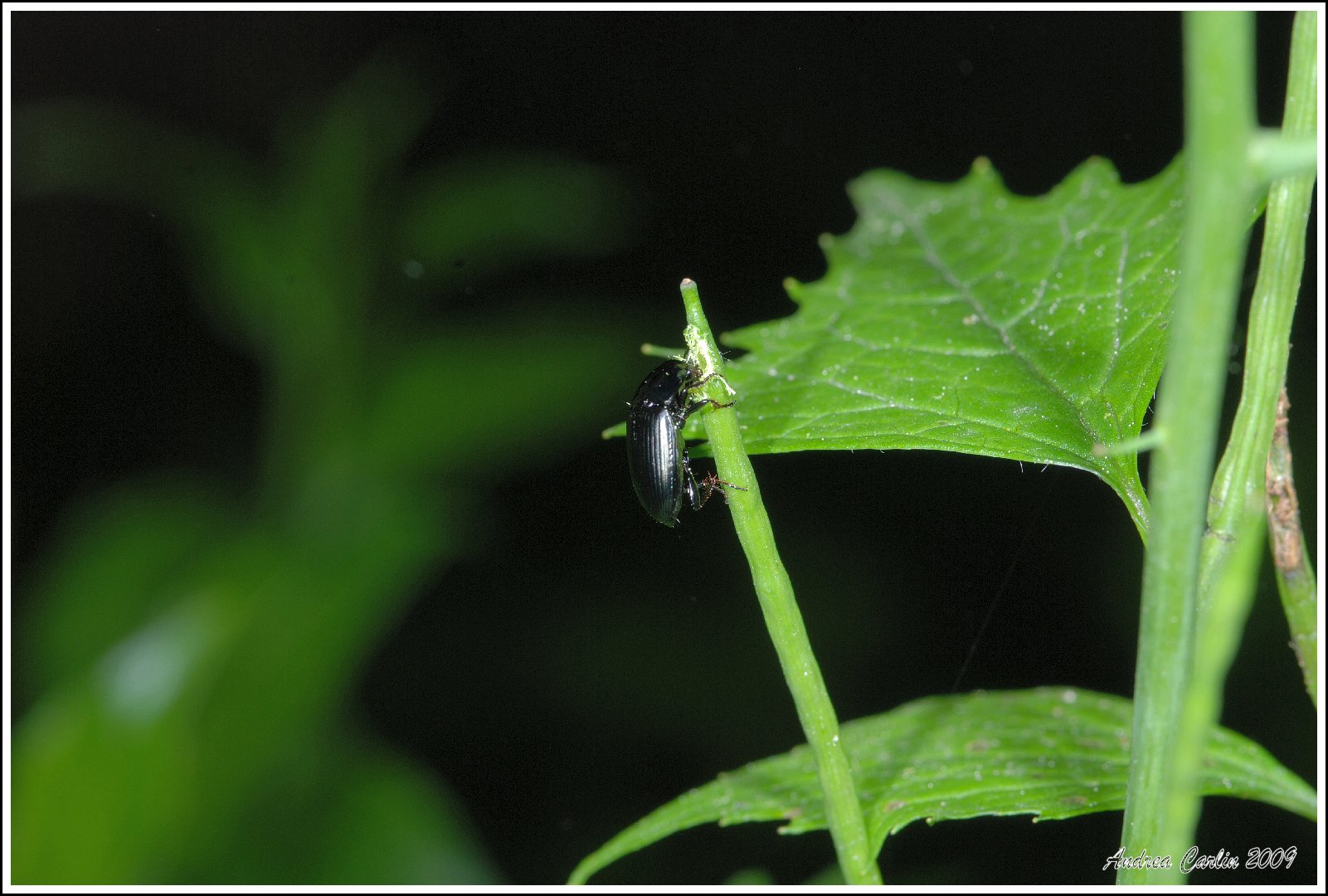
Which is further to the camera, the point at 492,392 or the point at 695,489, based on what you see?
the point at 492,392

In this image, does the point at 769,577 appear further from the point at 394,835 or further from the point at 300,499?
the point at 300,499

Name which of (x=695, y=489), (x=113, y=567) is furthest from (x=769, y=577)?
(x=113, y=567)

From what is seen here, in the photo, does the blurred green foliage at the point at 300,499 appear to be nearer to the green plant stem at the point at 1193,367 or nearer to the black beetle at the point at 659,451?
the black beetle at the point at 659,451

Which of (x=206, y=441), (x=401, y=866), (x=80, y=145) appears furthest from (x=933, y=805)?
(x=80, y=145)

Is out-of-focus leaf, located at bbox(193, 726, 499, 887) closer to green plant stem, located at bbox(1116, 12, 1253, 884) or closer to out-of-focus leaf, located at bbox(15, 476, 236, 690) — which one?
out-of-focus leaf, located at bbox(15, 476, 236, 690)
